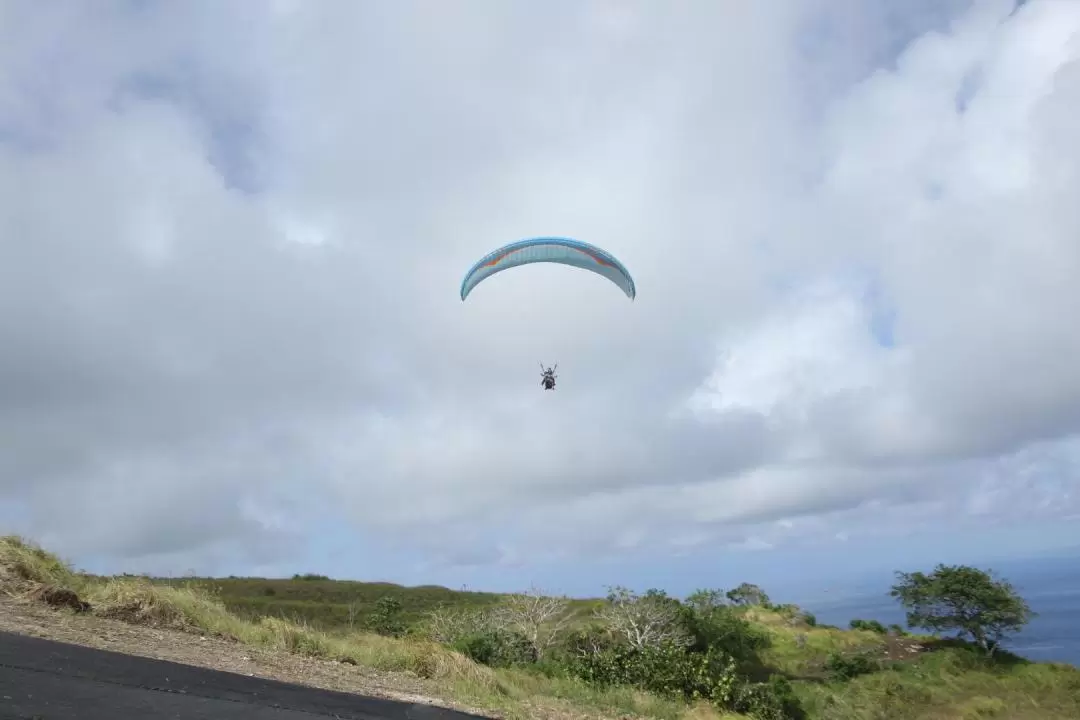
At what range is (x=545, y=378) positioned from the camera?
114 ft

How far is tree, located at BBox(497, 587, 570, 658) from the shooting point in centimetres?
3205

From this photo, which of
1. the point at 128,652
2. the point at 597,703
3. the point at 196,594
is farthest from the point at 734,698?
the point at 128,652

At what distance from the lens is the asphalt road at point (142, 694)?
315 inches

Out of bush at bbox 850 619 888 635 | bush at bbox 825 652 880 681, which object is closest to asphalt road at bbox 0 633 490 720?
bush at bbox 825 652 880 681

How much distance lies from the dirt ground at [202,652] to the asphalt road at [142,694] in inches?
47.4

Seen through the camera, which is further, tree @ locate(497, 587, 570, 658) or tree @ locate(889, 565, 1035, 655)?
tree @ locate(889, 565, 1035, 655)

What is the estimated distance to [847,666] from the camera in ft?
164

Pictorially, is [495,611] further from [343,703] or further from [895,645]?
[895,645]

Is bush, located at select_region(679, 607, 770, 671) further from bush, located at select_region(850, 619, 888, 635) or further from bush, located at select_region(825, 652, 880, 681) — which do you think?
bush, located at select_region(850, 619, 888, 635)

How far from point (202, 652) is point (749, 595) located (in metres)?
70.0

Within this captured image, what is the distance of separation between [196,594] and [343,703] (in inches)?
391

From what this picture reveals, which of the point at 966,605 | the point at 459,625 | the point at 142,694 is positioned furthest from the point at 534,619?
the point at 966,605

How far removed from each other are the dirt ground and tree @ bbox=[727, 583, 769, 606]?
6527 cm

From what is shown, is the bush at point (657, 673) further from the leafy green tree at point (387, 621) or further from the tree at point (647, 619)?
the leafy green tree at point (387, 621)
